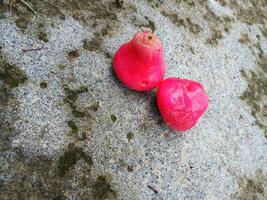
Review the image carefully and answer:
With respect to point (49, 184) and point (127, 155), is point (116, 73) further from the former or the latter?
point (49, 184)

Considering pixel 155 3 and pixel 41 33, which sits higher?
pixel 155 3

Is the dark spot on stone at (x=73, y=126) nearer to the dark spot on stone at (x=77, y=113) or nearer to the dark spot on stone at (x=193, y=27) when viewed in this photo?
the dark spot on stone at (x=77, y=113)

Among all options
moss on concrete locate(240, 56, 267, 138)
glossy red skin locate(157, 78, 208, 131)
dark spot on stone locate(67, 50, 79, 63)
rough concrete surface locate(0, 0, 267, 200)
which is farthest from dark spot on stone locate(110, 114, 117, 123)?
moss on concrete locate(240, 56, 267, 138)

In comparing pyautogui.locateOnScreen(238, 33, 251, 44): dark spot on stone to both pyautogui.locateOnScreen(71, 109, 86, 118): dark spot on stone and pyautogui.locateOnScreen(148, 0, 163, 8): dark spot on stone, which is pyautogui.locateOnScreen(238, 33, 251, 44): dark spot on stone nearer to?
pyautogui.locateOnScreen(148, 0, 163, 8): dark spot on stone

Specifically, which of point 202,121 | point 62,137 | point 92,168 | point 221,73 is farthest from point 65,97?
point 221,73

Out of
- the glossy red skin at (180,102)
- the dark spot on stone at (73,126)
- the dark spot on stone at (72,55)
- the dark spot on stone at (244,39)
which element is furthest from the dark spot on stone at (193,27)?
the dark spot on stone at (73,126)

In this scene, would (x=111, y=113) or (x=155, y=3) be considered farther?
(x=155, y=3)

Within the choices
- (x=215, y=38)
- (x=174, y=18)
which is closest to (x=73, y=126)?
(x=174, y=18)

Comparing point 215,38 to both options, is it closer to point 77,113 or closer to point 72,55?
point 72,55
